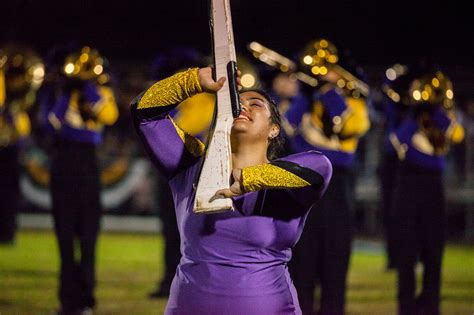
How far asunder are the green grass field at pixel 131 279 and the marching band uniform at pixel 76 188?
325mm

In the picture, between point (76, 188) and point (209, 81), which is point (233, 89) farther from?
point (76, 188)

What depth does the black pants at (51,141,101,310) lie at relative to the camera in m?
6.83

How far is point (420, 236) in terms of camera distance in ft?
21.5

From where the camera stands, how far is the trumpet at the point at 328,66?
6.73m

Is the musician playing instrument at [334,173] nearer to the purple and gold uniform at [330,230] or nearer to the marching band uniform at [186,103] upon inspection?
the purple and gold uniform at [330,230]

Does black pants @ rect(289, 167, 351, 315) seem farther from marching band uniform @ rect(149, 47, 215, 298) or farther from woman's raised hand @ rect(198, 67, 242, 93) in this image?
woman's raised hand @ rect(198, 67, 242, 93)

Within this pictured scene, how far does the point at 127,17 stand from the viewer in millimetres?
14305

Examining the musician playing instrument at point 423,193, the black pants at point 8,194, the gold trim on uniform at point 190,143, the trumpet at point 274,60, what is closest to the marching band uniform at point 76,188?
the trumpet at point 274,60

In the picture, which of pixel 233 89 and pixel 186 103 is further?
pixel 186 103

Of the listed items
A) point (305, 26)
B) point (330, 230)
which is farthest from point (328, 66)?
point (305, 26)

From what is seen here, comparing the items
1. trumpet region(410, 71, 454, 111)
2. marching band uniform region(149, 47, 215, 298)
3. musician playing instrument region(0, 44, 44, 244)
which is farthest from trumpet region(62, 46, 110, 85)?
trumpet region(410, 71, 454, 111)

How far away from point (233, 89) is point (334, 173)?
3122 mm

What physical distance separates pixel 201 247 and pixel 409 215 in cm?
352

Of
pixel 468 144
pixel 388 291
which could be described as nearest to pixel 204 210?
pixel 388 291
